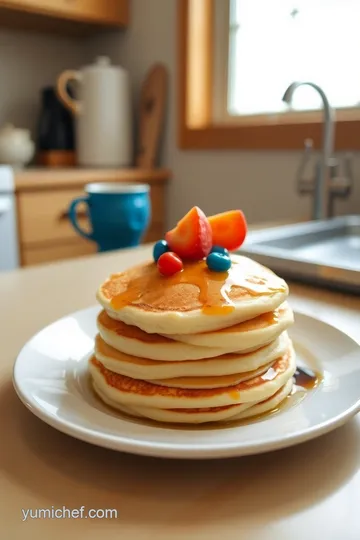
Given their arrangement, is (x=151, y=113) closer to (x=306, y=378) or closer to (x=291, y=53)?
(x=291, y=53)

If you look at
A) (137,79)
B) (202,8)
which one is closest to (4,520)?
(202,8)

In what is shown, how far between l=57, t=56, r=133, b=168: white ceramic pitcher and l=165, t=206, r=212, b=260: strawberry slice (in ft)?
5.54

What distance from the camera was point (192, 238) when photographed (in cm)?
48

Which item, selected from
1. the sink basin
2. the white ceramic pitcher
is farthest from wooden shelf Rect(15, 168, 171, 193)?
the sink basin

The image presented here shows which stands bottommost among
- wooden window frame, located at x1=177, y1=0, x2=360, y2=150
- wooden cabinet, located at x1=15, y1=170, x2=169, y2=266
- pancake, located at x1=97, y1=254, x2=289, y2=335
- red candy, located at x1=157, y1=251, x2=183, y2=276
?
wooden cabinet, located at x1=15, y1=170, x2=169, y2=266

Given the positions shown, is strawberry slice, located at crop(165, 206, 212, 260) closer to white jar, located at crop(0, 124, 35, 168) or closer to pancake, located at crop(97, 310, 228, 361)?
pancake, located at crop(97, 310, 228, 361)

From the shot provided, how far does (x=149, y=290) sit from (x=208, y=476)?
0.51 feet

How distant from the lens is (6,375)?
1.67ft

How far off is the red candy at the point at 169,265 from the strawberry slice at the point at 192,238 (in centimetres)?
2

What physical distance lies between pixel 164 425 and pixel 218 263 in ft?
0.46

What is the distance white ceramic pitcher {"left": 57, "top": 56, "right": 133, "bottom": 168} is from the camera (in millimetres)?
2104

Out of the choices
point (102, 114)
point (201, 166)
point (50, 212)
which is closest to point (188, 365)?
point (50, 212)

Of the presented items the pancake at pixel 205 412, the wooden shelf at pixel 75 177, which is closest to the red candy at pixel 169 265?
the pancake at pixel 205 412

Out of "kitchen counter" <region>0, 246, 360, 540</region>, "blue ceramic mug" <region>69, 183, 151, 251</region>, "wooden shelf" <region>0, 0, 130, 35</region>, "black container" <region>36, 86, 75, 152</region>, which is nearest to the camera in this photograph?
"kitchen counter" <region>0, 246, 360, 540</region>
